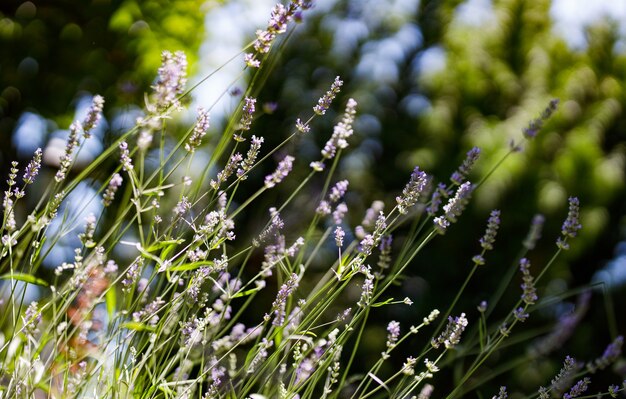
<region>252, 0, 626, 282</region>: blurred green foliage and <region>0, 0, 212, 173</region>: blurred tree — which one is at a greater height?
<region>0, 0, 212, 173</region>: blurred tree

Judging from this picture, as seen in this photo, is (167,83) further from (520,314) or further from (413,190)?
(520,314)

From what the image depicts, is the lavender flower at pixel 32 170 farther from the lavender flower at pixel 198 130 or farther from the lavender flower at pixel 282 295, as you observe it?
the lavender flower at pixel 282 295

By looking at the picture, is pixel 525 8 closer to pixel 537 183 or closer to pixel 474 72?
pixel 474 72

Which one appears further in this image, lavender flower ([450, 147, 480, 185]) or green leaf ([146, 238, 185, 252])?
lavender flower ([450, 147, 480, 185])

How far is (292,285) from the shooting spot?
1.14m

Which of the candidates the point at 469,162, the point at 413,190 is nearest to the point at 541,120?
the point at 469,162

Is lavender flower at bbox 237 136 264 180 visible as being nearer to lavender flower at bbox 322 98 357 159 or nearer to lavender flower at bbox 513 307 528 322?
lavender flower at bbox 322 98 357 159

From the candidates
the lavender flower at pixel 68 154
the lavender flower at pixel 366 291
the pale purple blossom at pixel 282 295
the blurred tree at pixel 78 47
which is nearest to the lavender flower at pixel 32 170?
the lavender flower at pixel 68 154

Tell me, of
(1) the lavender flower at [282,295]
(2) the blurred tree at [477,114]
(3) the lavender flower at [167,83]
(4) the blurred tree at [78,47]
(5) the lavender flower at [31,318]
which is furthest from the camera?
(2) the blurred tree at [477,114]

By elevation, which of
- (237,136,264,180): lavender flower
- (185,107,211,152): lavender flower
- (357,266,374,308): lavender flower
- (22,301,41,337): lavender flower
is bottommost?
(357,266,374,308): lavender flower

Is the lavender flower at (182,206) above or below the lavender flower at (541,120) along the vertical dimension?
above

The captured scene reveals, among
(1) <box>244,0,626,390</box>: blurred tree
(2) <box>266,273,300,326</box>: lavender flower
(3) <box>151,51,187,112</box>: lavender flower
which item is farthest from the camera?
(1) <box>244,0,626,390</box>: blurred tree

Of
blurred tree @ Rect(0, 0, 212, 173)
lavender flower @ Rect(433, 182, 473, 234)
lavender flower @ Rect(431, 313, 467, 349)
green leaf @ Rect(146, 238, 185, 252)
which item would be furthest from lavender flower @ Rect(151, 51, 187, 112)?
blurred tree @ Rect(0, 0, 212, 173)

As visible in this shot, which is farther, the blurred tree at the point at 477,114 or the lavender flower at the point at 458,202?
the blurred tree at the point at 477,114
